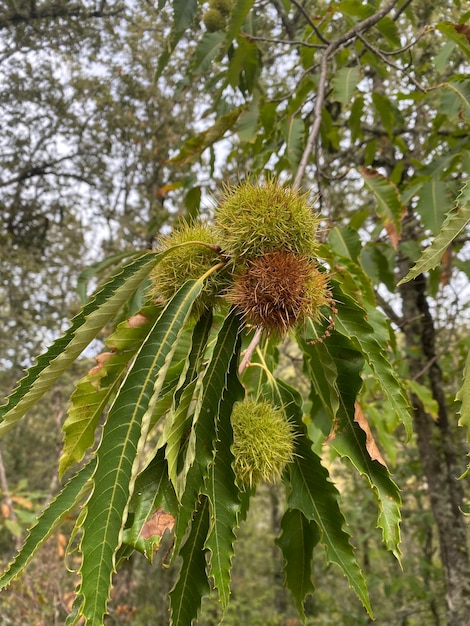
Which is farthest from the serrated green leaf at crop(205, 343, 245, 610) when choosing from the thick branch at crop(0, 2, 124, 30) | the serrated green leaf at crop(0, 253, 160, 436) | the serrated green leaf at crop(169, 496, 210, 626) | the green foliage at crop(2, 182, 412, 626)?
the thick branch at crop(0, 2, 124, 30)

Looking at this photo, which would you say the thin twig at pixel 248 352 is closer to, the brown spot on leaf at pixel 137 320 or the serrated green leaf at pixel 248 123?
the brown spot on leaf at pixel 137 320

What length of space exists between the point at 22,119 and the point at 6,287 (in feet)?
6.56

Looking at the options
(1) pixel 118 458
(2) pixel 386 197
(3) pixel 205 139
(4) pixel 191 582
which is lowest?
(4) pixel 191 582

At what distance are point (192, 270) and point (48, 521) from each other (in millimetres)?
612

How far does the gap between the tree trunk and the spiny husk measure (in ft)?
5.07

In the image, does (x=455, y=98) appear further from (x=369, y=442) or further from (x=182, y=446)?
(x=182, y=446)

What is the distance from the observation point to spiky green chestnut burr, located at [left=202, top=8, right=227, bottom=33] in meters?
2.70

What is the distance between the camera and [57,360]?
0.99 m

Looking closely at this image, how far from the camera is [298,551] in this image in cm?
133

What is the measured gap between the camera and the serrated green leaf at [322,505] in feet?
3.49

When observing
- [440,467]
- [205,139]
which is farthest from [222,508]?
[440,467]

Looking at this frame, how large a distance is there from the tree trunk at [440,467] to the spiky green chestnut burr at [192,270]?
1585 millimetres

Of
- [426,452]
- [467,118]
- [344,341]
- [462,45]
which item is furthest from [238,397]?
[426,452]

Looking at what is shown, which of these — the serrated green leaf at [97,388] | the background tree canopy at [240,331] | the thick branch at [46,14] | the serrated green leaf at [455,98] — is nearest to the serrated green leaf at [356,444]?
the background tree canopy at [240,331]
